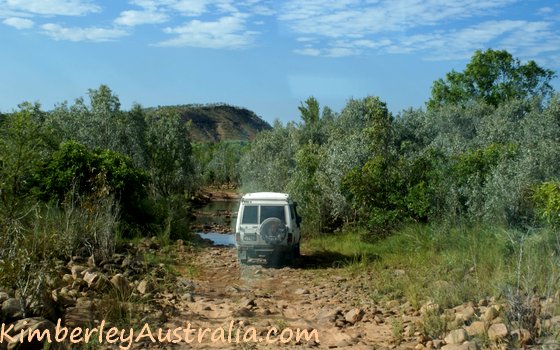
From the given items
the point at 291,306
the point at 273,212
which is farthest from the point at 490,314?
the point at 273,212

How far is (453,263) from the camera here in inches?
500

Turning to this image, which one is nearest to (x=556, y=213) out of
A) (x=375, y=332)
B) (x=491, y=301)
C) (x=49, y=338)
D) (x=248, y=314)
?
(x=491, y=301)

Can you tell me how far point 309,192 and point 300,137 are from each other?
13.1 m

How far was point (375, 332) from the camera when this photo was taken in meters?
9.23

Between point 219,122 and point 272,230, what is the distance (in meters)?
119

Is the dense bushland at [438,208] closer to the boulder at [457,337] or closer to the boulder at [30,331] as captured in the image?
the boulder at [457,337]

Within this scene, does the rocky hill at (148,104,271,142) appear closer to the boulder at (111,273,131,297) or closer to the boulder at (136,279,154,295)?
the boulder at (136,279,154,295)

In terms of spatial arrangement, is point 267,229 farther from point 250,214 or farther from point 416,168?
point 416,168

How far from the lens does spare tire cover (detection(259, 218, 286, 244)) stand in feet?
52.0

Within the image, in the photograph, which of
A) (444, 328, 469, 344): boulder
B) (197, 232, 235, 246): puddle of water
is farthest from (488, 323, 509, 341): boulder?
(197, 232, 235, 246): puddle of water

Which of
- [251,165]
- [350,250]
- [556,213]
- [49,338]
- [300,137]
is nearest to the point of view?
[49,338]

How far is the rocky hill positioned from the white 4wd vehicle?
105m

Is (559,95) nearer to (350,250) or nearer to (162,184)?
(350,250)

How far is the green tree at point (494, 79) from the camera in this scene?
5441 centimetres
